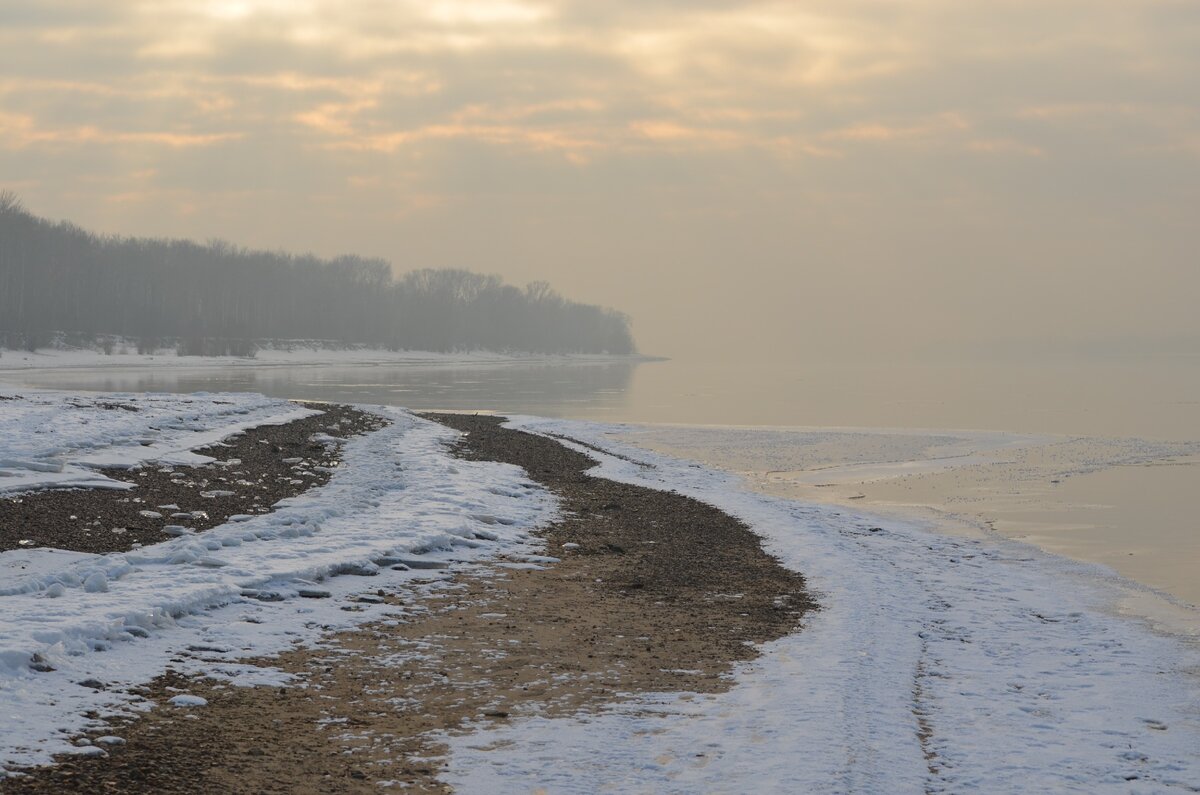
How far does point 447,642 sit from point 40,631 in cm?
321

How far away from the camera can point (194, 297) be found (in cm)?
13600

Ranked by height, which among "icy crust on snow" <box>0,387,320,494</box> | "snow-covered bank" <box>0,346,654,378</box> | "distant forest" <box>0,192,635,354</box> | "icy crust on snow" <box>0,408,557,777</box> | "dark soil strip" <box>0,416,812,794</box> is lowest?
"dark soil strip" <box>0,416,812,794</box>

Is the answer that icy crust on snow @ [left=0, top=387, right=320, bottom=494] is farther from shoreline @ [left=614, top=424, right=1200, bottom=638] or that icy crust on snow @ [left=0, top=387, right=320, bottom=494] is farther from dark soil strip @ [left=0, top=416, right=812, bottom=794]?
shoreline @ [left=614, top=424, right=1200, bottom=638]

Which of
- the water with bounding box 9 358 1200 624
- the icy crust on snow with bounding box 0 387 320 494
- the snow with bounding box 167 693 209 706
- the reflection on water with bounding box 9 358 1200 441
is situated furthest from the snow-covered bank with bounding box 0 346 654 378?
the snow with bounding box 167 693 209 706

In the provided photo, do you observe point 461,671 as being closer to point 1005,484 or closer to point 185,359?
point 1005,484

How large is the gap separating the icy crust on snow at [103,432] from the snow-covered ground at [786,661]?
177 inches

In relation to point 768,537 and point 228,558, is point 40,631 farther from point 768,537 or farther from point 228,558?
point 768,537

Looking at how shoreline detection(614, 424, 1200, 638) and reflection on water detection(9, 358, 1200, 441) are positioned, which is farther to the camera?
reflection on water detection(9, 358, 1200, 441)

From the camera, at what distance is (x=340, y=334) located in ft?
529

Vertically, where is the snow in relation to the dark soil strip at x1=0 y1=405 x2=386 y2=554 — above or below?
below

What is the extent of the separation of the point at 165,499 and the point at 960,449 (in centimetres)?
2407

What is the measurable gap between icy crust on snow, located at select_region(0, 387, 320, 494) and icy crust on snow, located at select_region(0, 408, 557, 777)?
4123mm

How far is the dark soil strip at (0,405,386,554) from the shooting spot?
42.3 ft

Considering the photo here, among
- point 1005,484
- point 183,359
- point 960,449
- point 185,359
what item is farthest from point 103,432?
point 185,359
